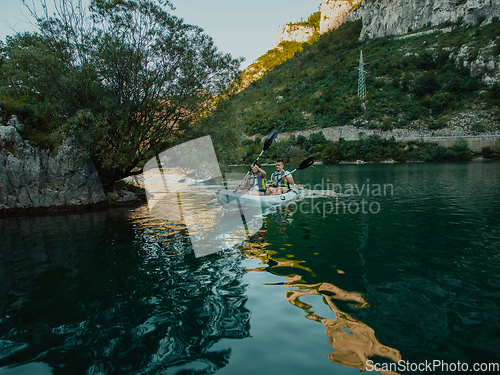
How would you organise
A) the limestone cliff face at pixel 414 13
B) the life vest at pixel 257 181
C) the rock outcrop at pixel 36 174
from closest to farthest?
the rock outcrop at pixel 36 174, the life vest at pixel 257 181, the limestone cliff face at pixel 414 13

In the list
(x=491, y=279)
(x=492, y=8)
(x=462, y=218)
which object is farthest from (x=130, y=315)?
(x=492, y=8)

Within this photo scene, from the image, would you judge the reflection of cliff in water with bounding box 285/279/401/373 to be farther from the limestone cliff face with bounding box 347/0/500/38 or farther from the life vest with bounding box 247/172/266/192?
the limestone cliff face with bounding box 347/0/500/38

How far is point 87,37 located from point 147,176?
2590cm

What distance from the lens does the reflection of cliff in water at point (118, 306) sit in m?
3.38

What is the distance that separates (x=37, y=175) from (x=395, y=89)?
108005 millimetres

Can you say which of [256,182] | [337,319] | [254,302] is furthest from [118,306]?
[256,182]

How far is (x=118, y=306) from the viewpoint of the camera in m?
4.61

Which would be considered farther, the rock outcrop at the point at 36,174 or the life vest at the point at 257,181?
the life vest at the point at 257,181

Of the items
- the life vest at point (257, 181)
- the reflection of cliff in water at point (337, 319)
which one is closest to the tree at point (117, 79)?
the life vest at point (257, 181)

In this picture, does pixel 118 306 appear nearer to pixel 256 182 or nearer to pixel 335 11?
pixel 256 182

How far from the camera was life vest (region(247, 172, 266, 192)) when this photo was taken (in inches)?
572

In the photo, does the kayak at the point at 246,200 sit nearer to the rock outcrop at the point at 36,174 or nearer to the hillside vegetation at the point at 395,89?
the rock outcrop at the point at 36,174

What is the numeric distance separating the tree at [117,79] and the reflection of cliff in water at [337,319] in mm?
11532

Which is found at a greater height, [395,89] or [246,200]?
[395,89]
